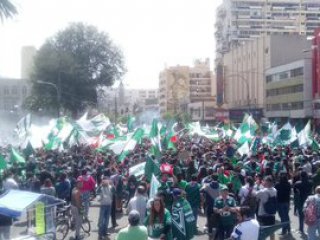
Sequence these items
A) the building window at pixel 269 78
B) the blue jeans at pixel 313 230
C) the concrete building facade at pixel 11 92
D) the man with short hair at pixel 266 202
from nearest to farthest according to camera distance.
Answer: the blue jeans at pixel 313 230
the man with short hair at pixel 266 202
the building window at pixel 269 78
the concrete building facade at pixel 11 92

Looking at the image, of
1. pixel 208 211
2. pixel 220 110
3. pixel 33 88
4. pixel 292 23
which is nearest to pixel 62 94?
pixel 33 88

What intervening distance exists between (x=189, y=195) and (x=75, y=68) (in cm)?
5170

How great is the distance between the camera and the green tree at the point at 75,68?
210 feet

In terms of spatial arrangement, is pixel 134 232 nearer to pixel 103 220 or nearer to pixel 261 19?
Answer: pixel 103 220

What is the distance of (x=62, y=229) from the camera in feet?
43.6

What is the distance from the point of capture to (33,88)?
66.8 meters

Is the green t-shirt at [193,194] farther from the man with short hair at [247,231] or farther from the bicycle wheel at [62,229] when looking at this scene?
the man with short hair at [247,231]

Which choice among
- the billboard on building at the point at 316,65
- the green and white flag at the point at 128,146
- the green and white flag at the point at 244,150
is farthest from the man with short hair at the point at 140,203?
the billboard on building at the point at 316,65

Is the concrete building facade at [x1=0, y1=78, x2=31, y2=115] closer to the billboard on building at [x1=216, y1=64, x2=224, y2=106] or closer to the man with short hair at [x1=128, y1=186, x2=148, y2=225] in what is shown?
the billboard on building at [x1=216, y1=64, x2=224, y2=106]

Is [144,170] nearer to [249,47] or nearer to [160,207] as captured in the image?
[160,207]

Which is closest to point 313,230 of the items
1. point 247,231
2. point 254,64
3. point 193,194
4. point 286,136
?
point 193,194

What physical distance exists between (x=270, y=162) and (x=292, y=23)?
122505 mm

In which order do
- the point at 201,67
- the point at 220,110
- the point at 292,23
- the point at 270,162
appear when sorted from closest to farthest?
the point at 270,162
the point at 220,110
the point at 292,23
the point at 201,67

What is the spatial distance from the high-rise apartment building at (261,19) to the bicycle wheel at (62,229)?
119 m
